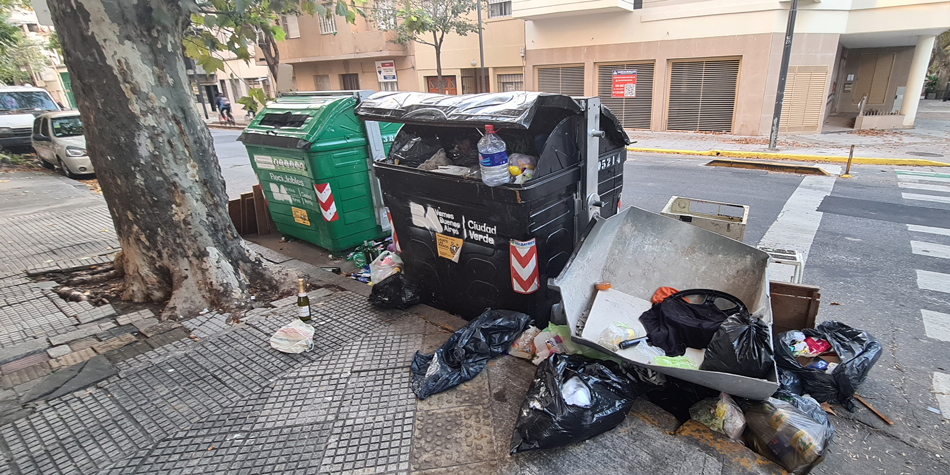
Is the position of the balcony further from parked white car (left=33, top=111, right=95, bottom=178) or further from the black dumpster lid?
parked white car (left=33, top=111, right=95, bottom=178)

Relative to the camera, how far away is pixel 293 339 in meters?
3.64

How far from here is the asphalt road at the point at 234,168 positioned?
989cm

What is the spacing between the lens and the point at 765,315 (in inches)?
114

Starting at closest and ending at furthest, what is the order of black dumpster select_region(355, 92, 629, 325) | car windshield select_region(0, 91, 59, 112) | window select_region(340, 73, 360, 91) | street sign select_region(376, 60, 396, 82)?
A: black dumpster select_region(355, 92, 629, 325)
car windshield select_region(0, 91, 59, 112)
street sign select_region(376, 60, 396, 82)
window select_region(340, 73, 360, 91)

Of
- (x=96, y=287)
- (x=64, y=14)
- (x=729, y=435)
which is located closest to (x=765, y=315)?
(x=729, y=435)

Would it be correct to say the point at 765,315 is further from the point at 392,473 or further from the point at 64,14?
the point at 64,14

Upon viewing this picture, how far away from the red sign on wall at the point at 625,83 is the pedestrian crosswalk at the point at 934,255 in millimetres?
8839

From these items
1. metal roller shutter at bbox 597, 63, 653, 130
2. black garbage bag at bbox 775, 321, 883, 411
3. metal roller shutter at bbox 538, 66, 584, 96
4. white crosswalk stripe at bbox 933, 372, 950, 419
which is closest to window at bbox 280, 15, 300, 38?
metal roller shutter at bbox 538, 66, 584, 96

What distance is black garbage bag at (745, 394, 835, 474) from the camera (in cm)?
234

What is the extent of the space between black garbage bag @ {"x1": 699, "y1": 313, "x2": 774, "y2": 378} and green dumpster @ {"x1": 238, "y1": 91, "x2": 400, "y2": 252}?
4168 mm

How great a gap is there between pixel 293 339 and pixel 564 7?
15.5m

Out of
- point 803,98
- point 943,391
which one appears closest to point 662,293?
point 943,391

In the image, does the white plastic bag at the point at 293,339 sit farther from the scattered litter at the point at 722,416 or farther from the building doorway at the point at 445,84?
the building doorway at the point at 445,84

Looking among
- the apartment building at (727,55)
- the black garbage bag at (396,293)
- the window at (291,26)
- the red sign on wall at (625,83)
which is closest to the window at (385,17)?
the apartment building at (727,55)
